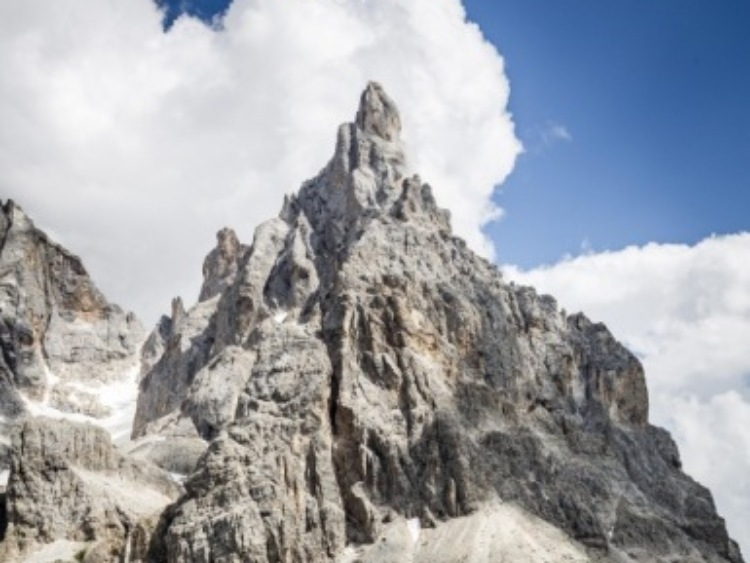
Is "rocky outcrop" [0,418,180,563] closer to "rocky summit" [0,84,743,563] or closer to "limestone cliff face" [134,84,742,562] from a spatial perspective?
"rocky summit" [0,84,743,563]

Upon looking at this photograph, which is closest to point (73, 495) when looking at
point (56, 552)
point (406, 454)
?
point (56, 552)

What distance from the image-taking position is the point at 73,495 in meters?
147

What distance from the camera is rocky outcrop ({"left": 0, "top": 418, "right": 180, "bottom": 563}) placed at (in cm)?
14075

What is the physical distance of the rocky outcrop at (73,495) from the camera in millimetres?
140750

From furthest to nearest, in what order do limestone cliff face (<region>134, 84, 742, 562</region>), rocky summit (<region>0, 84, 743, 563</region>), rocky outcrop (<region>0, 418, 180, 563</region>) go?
rocky outcrop (<region>0, 418, 180, 563</region>), rocky summit (<region>0, 84, 743, 563</region>), limestone cliff face (<region>134, 84, 742, 562</region>)

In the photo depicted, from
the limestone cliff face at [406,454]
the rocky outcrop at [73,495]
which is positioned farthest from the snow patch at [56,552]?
the limestone cliff face at [406,454]

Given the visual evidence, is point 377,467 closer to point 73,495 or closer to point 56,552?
point 73,495

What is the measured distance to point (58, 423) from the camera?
6181 inches

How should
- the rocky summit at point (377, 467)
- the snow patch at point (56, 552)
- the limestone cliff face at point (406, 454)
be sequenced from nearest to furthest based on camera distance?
1. the limestone cliff face at point (406, 454)
2. the rocky summit at point (377, 467)
3. the snow patch at point (56, 552)

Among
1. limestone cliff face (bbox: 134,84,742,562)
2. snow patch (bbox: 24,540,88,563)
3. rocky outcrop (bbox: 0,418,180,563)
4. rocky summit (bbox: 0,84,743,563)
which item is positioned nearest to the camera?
limestone cliff face (bbox: 134,84,742,562)

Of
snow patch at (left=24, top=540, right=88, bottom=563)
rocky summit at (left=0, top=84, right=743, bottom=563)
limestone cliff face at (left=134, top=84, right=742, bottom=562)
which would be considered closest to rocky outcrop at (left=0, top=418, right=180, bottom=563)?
rocky summit at (left=0, top=84, right=743, bottom=563)

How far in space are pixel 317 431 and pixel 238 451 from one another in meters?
12.4

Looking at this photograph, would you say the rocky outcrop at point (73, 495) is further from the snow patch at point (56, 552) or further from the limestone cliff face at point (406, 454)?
the limestone cliff face at point (406, 454)

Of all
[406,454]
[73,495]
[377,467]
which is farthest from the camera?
[73,495]
